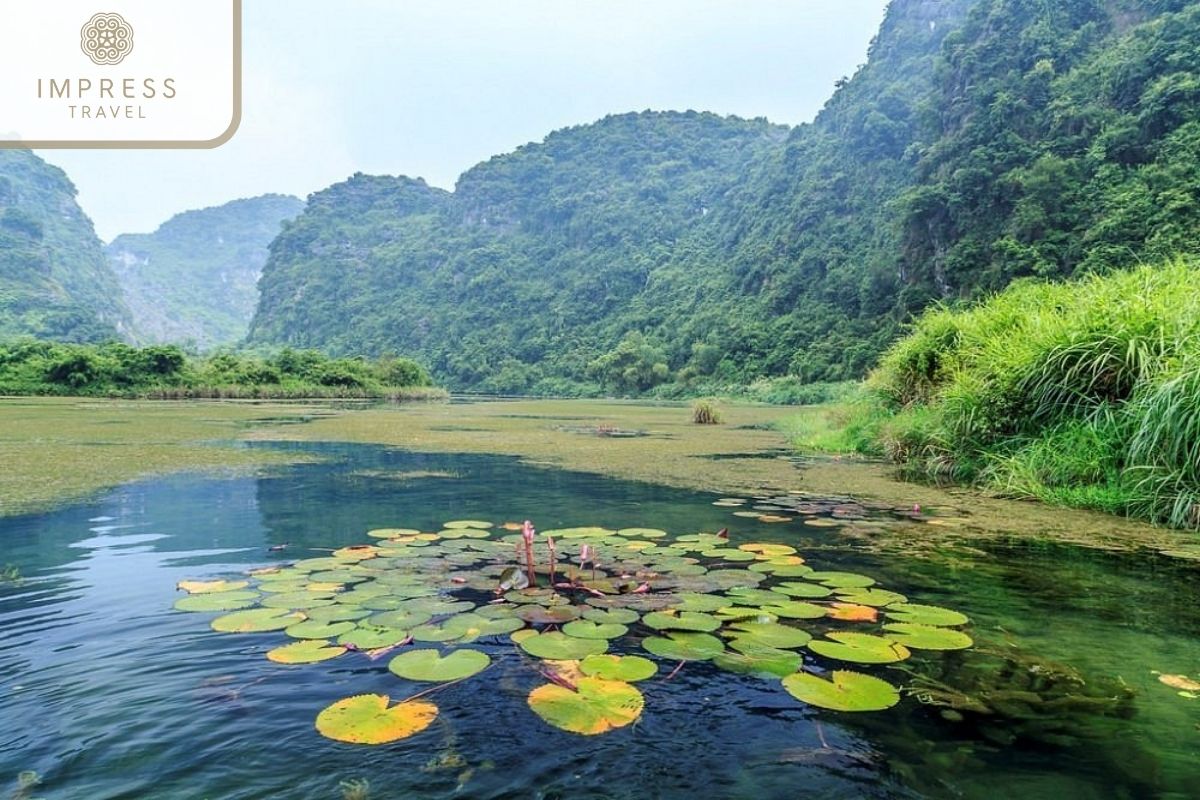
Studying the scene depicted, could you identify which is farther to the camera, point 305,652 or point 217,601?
point 217,601

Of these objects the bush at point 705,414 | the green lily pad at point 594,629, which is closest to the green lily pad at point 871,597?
the green lily pad at point 594,629

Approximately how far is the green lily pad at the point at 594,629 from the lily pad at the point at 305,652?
3.79 feet

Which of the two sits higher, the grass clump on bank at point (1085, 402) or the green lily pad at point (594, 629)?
the grass clump on bank at point (1085, 402)

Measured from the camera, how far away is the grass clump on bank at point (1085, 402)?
A: 21.5ft

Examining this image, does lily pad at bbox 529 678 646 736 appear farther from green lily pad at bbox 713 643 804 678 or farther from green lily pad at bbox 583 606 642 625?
green lily pad at bbox 583 606 642 625

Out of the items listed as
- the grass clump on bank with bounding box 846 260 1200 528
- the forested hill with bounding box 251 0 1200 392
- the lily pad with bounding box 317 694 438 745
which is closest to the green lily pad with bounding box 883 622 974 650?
the lily pad with bounding box 317 694 438 745

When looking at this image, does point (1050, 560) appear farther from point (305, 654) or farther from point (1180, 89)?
point (1180, 89)

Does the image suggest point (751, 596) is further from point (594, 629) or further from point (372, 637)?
point (372, 637)

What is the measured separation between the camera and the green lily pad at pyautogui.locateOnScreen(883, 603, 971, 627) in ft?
12.2

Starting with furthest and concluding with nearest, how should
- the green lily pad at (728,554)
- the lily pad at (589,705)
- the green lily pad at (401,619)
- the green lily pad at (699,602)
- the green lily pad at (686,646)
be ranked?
the green lily pad at (728,554)
the green lily pad at (699,602)
the green lily pad at (401,619)
the green lily pad at (686,646)
the lily pad at (589,705)

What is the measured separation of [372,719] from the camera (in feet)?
8.29

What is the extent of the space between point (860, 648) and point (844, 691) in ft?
1.74

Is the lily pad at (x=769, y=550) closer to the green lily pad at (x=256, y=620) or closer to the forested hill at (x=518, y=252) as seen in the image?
the green lily pad at (x=256, y=620)

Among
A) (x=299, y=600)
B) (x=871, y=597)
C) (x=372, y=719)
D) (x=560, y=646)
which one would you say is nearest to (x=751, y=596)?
(x=871, y=597)
